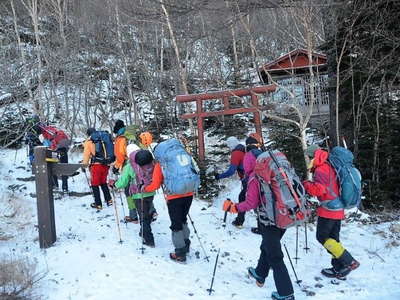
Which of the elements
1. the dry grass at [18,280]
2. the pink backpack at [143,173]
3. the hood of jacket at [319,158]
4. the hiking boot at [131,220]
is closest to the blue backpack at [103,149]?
the hiking boot at [131,220]

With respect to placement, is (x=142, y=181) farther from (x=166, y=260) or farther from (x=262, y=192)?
(x=262, y=192)

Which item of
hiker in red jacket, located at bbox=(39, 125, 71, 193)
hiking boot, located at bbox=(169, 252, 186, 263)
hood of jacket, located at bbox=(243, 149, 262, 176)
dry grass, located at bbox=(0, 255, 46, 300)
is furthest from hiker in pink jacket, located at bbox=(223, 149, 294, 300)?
hiker in red jacket, located at bbox=(39, 125, 71, 193)

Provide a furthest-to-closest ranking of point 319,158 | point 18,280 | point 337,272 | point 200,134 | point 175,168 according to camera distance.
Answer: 1. point 200,134
2. point 337,272
3. point 175,168
4. point 319,158
5. point 18,280

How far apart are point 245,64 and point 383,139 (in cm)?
1531

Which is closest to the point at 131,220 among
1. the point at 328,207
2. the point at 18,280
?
the point at 18,280

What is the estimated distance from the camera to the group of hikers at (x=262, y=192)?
15.7 ft

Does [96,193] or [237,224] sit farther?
[96,193]

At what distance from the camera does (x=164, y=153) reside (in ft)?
19.2

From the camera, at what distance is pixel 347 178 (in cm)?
558

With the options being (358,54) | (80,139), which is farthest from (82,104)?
(358,54)

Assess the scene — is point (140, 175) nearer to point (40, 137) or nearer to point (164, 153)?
point (164, 153)

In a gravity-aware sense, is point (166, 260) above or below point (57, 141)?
below

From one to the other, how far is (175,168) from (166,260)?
145cm

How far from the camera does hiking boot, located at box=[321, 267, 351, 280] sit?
5.91 meters
